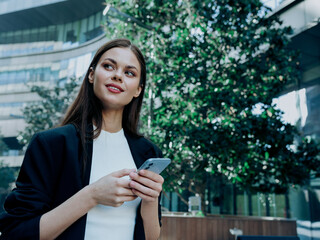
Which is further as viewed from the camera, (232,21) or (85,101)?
(232,21)

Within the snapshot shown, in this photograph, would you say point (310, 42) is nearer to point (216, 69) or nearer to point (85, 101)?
point (216, 69)

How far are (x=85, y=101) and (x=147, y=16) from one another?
232 inches

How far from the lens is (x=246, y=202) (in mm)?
13219

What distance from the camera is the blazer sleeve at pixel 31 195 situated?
1027 millimetres

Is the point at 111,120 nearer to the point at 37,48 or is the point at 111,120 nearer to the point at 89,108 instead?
the point at 89,108

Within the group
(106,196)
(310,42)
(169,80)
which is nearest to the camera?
(106,196)

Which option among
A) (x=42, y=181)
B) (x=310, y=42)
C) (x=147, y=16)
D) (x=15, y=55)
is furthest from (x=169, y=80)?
(x=15, y=55)

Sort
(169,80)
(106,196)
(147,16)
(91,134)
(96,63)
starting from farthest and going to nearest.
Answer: (147,16)
(169,80)
(96,63)
(91,134)
(106,196)

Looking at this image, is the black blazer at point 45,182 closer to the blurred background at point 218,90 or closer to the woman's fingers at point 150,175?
the woman's fingers at point 150,175

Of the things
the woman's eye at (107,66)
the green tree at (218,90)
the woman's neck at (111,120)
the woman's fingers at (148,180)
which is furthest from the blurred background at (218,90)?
the woman's fingers at (148,180)

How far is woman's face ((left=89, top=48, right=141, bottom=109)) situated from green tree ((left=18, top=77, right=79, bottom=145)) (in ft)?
30.4

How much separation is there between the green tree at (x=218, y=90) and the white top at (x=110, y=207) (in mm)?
4246

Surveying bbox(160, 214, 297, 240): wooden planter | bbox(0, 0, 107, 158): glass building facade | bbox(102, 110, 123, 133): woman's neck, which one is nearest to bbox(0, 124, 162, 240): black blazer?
bbox(102, 110, 123, 133): woman's neck

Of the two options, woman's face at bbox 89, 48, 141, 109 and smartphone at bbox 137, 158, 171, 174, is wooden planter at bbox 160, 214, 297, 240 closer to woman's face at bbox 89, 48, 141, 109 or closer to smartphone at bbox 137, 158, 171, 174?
woman's face at bbox 89, 48, 141, 109
